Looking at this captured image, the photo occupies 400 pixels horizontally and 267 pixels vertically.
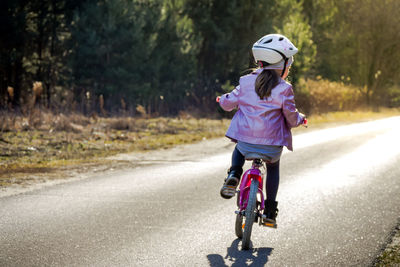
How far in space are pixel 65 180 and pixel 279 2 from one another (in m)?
24.8

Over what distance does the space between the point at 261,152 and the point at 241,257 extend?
38.3 inches

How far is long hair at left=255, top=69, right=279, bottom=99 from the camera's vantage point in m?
5.47

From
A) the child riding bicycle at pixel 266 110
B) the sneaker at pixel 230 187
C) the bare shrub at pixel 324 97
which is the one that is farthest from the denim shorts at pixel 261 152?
the bare shrub at pixel 324 97

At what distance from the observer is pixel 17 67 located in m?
24.0

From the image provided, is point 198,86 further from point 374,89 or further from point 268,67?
point 268,67

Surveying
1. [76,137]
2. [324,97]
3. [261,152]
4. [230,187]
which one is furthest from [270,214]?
[324,97]

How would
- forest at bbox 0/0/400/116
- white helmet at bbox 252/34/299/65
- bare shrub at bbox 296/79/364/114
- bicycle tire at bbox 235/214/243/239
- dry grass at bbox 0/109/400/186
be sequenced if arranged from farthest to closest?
bare shrub at bbox 296/79/364/114 → forest at bbox 0/0/400/116 → dry grass at bbox 0/109/400/186 → bicycle tire at bbox 235/214/243/239 → white helmet at bbox 252/34/299/65

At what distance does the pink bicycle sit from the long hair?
63 centimetres

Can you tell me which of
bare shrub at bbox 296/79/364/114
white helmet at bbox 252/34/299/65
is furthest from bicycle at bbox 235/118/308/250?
bare shrub at bbox 296/79/364/114

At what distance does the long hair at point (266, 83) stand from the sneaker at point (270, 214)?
1.05m

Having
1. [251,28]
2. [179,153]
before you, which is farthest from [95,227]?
[251,28]

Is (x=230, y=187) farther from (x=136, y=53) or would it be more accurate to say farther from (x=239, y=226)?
(x=136, y=53)

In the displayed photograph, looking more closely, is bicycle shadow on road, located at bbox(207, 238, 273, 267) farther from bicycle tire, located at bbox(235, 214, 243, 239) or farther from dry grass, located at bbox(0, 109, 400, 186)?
dry grass, located at bbox(0, 109, 400, 186)

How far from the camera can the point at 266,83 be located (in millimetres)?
5488
